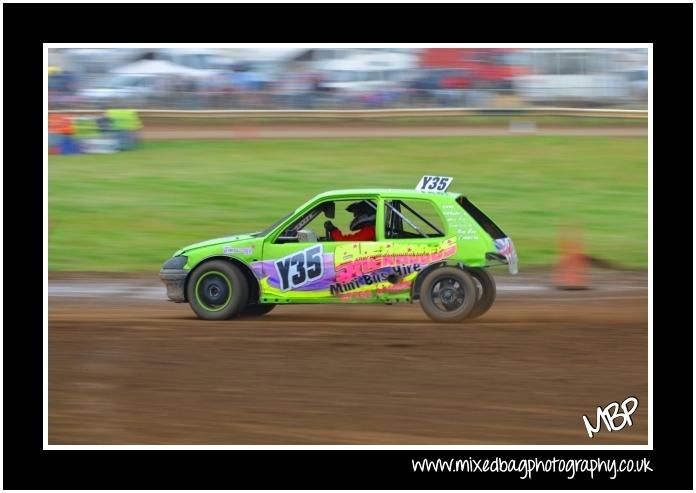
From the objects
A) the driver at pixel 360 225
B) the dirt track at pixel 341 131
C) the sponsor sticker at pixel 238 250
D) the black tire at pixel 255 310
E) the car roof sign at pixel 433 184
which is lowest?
the black tire at pixel 255 310

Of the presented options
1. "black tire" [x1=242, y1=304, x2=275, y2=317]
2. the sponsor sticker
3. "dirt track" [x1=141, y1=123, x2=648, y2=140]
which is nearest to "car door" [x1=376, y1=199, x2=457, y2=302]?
the sponsor sticker

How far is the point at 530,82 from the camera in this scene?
2406cm

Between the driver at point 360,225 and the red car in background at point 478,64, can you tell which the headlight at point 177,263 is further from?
the red car in background at point 478,64

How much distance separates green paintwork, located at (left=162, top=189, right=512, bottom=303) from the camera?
11.2 m

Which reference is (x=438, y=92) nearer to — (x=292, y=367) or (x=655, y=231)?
(x=655, y=231)

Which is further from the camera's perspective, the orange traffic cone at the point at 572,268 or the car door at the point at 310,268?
the orange traffic cone at the point at 572,268

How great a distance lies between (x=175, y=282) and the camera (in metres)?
11.6

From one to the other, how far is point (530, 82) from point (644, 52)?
2637 millimetres

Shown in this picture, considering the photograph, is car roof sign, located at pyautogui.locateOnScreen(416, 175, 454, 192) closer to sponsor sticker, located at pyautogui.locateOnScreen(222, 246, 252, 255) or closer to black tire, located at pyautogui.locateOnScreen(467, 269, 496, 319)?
black tire, located at pyautogui.locateOnScreen(467, 269, 496, 319)

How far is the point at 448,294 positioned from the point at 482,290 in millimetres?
398

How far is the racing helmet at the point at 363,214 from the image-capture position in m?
11.4

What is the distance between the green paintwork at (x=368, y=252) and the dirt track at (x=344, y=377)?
388mm

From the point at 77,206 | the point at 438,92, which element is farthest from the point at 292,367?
the point at 438,92

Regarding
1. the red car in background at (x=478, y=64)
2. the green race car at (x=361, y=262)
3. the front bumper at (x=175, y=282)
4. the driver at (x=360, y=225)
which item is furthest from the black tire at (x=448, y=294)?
the red car in background at (x=478, y=64)
